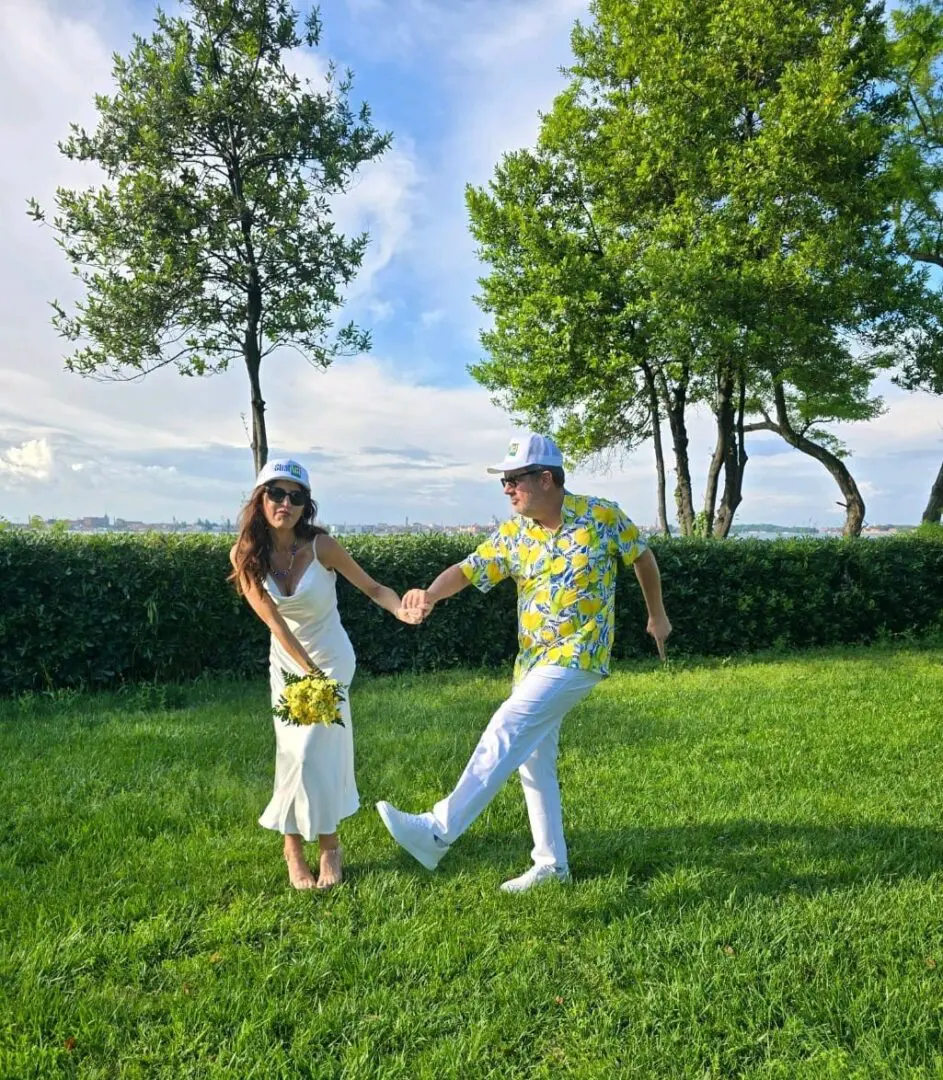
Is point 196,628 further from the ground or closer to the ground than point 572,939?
further from the ground

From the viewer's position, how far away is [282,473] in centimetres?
387

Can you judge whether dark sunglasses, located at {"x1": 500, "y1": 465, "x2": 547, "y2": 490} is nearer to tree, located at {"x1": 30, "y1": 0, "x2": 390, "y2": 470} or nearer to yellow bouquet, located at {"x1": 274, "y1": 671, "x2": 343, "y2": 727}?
yellow bouquet, located at {"x1": 274, "y1": 671, "x2": 343, "y2": 727}

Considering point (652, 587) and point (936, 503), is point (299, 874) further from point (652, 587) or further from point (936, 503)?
point (936, 503)

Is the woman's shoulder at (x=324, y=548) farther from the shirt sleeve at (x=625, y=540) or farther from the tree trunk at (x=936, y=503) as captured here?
the tree trunk at (x=936, y=503)

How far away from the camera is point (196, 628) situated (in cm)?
855

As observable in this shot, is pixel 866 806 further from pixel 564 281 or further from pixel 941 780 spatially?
pixel 564 281

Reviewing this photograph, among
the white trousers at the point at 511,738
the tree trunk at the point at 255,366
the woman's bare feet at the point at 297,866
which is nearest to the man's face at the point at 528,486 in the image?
the white trousers at the point at 511,738

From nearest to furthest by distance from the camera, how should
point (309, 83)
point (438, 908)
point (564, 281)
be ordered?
point (438, 908) < point (309, 83) < point (564, 281)

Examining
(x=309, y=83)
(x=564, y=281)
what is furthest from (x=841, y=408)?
(x=309, y=83)

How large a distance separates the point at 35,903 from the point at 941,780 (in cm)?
572

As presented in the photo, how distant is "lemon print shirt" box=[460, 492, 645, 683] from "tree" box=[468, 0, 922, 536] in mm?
15482

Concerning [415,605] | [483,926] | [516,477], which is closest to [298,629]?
[415,605]

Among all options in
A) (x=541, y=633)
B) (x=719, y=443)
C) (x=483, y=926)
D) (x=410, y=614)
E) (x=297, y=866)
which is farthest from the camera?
(x=719, y=443)

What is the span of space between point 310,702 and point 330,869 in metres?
0.92
